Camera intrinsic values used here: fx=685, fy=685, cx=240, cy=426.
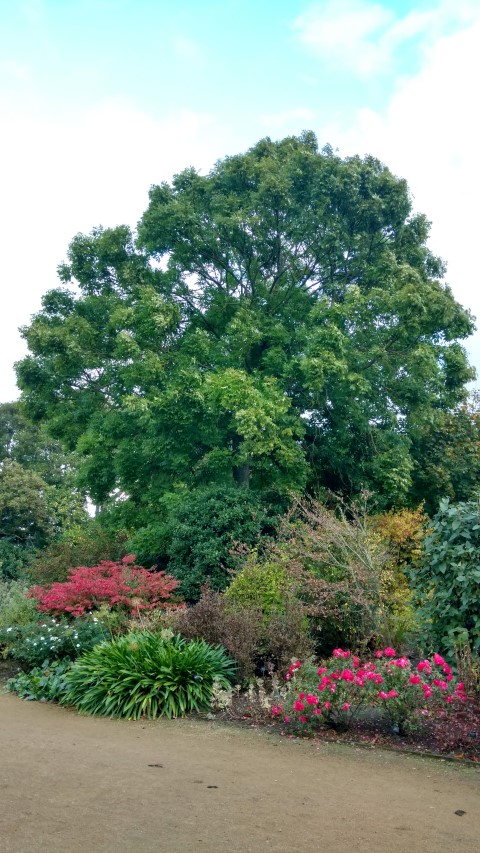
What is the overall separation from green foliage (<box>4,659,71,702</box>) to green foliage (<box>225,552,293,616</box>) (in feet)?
8.90

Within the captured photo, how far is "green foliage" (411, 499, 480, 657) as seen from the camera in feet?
23.5

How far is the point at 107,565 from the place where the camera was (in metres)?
13.2

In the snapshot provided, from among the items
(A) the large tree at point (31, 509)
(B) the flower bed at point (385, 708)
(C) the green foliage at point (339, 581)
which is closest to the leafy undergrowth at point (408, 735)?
(B) the flower bed at point (385, 708)

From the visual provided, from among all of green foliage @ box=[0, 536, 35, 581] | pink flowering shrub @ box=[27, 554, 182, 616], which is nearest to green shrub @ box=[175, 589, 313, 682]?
pink flowering shrub @ box=[27, 554, 182, 616]

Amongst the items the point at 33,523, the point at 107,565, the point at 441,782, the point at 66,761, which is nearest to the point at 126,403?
the point at 107,565

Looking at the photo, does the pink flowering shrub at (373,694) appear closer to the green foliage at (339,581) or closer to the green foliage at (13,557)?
the green foliage at (339,581)

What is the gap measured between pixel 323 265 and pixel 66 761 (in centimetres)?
1407

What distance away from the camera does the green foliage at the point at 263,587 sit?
1036 cm

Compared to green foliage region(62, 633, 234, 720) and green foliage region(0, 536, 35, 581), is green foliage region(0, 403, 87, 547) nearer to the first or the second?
green foliage region(0, 536, 35, 581)

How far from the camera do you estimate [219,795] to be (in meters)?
5.12

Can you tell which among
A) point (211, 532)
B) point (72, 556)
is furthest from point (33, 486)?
point (211, 532)

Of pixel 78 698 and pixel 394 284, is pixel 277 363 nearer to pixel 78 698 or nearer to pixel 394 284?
pixel 394 284

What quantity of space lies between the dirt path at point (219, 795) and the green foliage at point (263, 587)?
10.3 feet

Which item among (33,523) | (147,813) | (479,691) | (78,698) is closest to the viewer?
(147,813)
